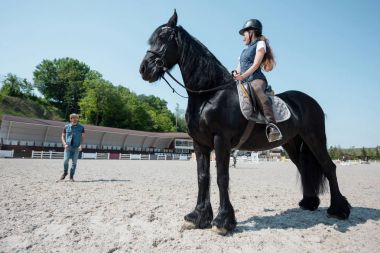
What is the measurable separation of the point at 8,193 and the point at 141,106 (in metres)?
73.2

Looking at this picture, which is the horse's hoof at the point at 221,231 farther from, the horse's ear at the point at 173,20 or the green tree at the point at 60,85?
the green tree at the point at 60,85

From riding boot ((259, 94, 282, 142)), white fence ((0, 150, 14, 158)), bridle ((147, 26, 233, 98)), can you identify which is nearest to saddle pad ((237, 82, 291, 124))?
riding boot ((259, 94, 282, 142))

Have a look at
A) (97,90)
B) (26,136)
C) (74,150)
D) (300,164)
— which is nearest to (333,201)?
(300,164)

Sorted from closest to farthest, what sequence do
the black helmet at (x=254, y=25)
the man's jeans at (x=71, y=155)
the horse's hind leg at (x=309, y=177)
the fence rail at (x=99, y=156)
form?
the black helmet at (x=254, y=25), the horse's hind leg at (x=309, y=177), the man's jeans at (x=71, y=155), the fence rail at (x=99, y=156)

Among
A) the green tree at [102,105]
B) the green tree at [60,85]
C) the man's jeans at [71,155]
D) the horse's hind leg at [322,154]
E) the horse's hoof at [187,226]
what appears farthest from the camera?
the green tree at [60,85]

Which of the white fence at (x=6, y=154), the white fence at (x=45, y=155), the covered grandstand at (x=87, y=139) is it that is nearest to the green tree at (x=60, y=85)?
the covered grandstand at (x=87, y=139)

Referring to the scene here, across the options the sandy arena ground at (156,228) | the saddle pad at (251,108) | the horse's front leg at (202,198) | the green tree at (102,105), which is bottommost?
the sandy arena ground at (156,228)

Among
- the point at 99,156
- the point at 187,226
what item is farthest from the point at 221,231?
the point at 99,156

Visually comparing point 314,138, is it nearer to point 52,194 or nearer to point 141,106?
point 52,194

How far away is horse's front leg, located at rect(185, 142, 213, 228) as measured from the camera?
371 centimetres

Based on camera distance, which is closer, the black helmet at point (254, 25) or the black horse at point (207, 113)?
the black horse at point (207, 113)

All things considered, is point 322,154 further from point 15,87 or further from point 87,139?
point 15,87

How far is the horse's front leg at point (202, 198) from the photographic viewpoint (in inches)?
146

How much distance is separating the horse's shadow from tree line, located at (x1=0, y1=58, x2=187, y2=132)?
209 ft
